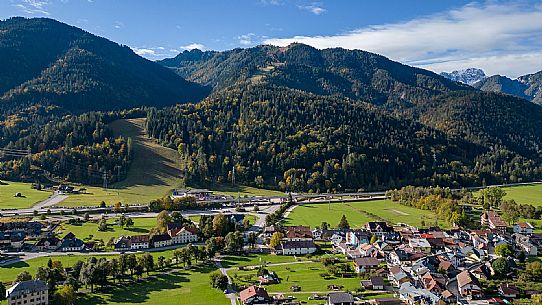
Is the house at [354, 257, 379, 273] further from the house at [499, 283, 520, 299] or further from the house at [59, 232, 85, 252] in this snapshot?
the house at [59, 232, 85, 252]

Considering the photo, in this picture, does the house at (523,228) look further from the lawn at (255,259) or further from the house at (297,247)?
the lawn at (255,259)

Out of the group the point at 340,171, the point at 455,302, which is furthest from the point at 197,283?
the point at 340,171

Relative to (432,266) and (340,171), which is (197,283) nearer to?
(432,266)

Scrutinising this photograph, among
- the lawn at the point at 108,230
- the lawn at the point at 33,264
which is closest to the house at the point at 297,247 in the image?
the lawn at the point at 33,264

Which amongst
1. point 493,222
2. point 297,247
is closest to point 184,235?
point 297,247

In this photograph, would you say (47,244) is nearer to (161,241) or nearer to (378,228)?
(161,241)
